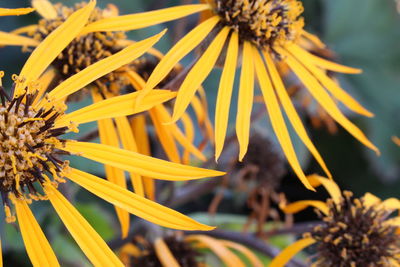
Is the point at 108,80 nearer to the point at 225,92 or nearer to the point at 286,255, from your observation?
the point at 225,92

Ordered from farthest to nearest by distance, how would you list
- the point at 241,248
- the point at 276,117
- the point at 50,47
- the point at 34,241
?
the point at 241,248 → the point at 276,117 → the point at 50,47 → the point at 34,241

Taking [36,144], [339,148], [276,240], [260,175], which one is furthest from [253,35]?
[339,148]

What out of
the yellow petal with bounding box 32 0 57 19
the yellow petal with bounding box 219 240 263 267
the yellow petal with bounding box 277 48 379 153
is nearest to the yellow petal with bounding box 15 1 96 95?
the yellow petal with bounding box 32 0 57 19

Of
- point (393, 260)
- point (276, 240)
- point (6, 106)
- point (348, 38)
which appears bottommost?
point (276, 240)

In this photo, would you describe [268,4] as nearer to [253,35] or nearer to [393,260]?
[253,35]

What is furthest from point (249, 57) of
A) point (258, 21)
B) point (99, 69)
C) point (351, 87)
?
point (351, 87)

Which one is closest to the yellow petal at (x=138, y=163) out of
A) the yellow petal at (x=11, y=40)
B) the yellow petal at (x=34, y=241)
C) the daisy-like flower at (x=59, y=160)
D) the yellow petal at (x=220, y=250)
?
the daisy-like flower at (x=59, y=160)
